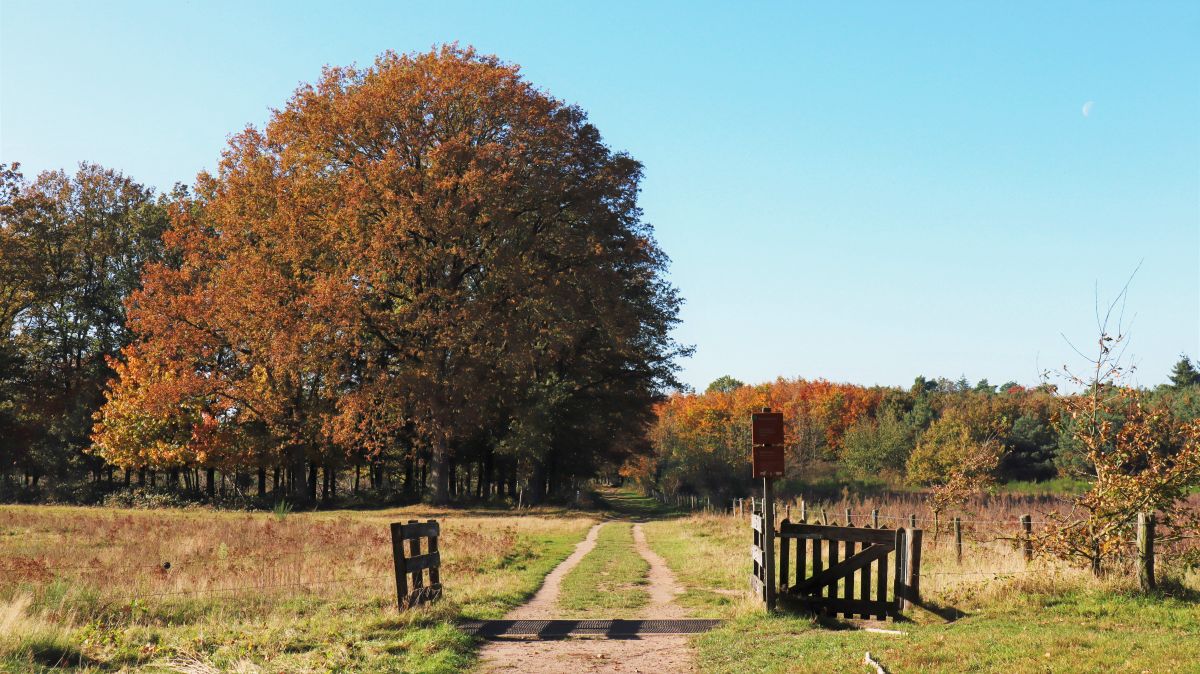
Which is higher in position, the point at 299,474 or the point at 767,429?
the point at 767,429

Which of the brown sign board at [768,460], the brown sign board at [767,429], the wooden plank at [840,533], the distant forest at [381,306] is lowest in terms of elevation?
the wooden plank at [840,533]

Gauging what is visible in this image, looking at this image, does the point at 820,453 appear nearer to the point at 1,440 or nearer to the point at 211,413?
the point at 211,413

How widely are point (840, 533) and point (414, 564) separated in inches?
255

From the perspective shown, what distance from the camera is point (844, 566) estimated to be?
46.4 ft

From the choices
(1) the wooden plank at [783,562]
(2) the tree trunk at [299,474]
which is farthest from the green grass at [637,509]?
(1) the wooden plank at [783,562]

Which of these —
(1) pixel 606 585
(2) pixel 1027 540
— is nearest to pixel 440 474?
(1) pixel 606 585

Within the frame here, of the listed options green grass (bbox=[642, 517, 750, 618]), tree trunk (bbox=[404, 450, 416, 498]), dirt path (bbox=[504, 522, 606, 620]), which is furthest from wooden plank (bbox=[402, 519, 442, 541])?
tree trunk (bbox=[404, 450, 416, 498])

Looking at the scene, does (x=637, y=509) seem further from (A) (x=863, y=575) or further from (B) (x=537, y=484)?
(A) (x=863, y=575)

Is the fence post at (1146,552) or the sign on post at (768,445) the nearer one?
the fence post at (1146,552)

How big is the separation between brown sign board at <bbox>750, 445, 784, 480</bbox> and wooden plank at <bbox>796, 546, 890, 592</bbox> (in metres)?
1.55

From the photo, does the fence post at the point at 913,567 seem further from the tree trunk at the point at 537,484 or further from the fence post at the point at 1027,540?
the tree trunk at the point at 537,484

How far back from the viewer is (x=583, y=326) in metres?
47.0

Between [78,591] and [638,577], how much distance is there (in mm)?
10416

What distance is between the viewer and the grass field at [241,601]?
1090 cm
